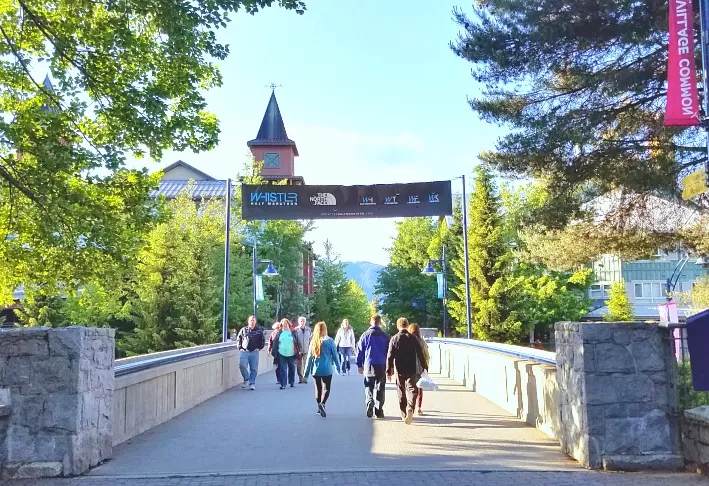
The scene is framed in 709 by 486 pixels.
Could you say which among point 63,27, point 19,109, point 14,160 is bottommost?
point 14,160

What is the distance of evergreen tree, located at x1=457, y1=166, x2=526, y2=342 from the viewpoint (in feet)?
160

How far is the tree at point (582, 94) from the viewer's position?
13.9m

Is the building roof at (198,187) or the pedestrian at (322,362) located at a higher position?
the building roof at (198,187)

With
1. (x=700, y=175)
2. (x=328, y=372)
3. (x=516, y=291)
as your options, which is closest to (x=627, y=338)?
(x=700, y=175)

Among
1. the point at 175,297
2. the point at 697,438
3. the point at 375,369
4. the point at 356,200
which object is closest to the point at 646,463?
the point at 697,438

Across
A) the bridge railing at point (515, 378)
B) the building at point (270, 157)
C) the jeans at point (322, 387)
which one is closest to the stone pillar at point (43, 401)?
the jeans at point (322, 387)

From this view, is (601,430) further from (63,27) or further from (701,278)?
(701,278)

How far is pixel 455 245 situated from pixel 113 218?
4321 cm

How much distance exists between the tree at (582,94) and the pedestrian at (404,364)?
5625 millimetres

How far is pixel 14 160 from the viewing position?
12492 millimetres

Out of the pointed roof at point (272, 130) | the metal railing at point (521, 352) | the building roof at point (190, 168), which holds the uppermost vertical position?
the pointed roof at point (272, 130)

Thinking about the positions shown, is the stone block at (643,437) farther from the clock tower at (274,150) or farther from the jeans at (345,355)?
the clock tower at (274,150)

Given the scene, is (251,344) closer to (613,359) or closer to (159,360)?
(159,360)

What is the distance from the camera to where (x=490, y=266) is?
163 feet
